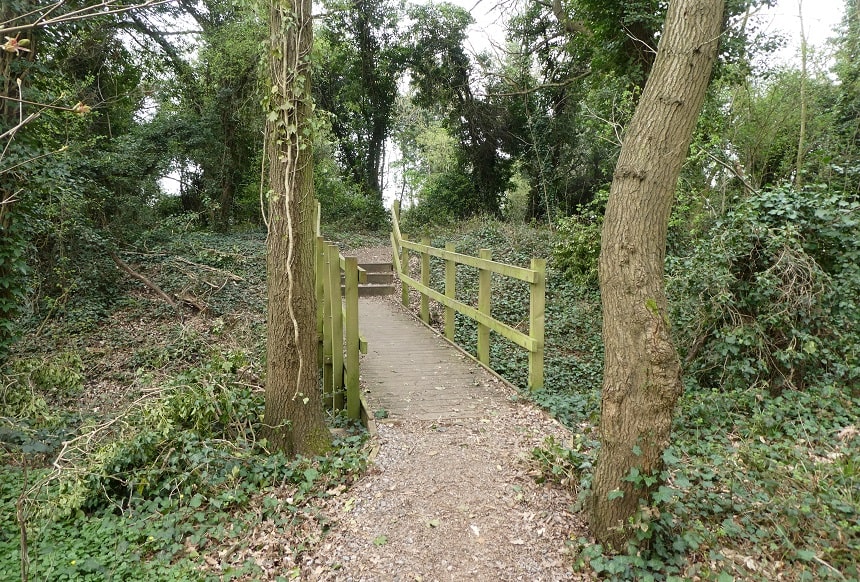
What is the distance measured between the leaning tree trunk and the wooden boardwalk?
6.51 feet

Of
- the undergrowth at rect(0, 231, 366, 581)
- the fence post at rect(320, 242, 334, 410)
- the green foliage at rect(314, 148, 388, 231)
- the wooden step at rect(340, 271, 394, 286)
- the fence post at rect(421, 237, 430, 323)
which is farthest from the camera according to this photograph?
the green foliage at rect(314, 148, 388, 231)

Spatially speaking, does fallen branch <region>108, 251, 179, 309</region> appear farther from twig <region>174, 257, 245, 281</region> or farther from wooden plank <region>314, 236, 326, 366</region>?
wooden plank <region>314, 236, 326, 366</region>

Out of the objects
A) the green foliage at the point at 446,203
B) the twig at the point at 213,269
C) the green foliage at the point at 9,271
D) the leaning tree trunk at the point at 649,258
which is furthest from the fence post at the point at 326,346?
the green foliage at the point at 446,203

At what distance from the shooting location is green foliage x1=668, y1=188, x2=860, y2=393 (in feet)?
16.4

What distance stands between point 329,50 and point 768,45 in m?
12.6

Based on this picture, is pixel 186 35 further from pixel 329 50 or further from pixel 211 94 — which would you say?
pixel 329 50

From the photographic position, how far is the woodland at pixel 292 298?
114 inches

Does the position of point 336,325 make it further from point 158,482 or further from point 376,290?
point 376,290

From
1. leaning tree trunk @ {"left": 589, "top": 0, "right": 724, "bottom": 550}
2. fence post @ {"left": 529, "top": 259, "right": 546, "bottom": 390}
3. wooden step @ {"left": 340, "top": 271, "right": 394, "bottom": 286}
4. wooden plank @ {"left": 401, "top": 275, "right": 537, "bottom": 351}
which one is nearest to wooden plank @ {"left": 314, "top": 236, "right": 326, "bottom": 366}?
wooden plank @ {"left": 401, "top": 275, "right": 537, "bottom": 351}

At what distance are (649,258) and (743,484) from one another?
1.55m

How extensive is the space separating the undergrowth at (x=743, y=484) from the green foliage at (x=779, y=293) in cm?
16

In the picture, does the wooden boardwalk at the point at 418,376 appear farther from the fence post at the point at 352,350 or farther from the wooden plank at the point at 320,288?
the wooden plank at the point at 320,288

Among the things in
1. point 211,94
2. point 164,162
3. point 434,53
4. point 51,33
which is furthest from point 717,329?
point 434,53

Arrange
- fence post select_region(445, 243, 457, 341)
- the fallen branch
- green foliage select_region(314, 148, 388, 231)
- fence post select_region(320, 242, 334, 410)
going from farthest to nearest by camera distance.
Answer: green foliage select_region(314, 148, 388, 231), the fallen branch, fence post select_region(445, 243, 457, 341), fence post select_region(320, 242, 334, 410)
